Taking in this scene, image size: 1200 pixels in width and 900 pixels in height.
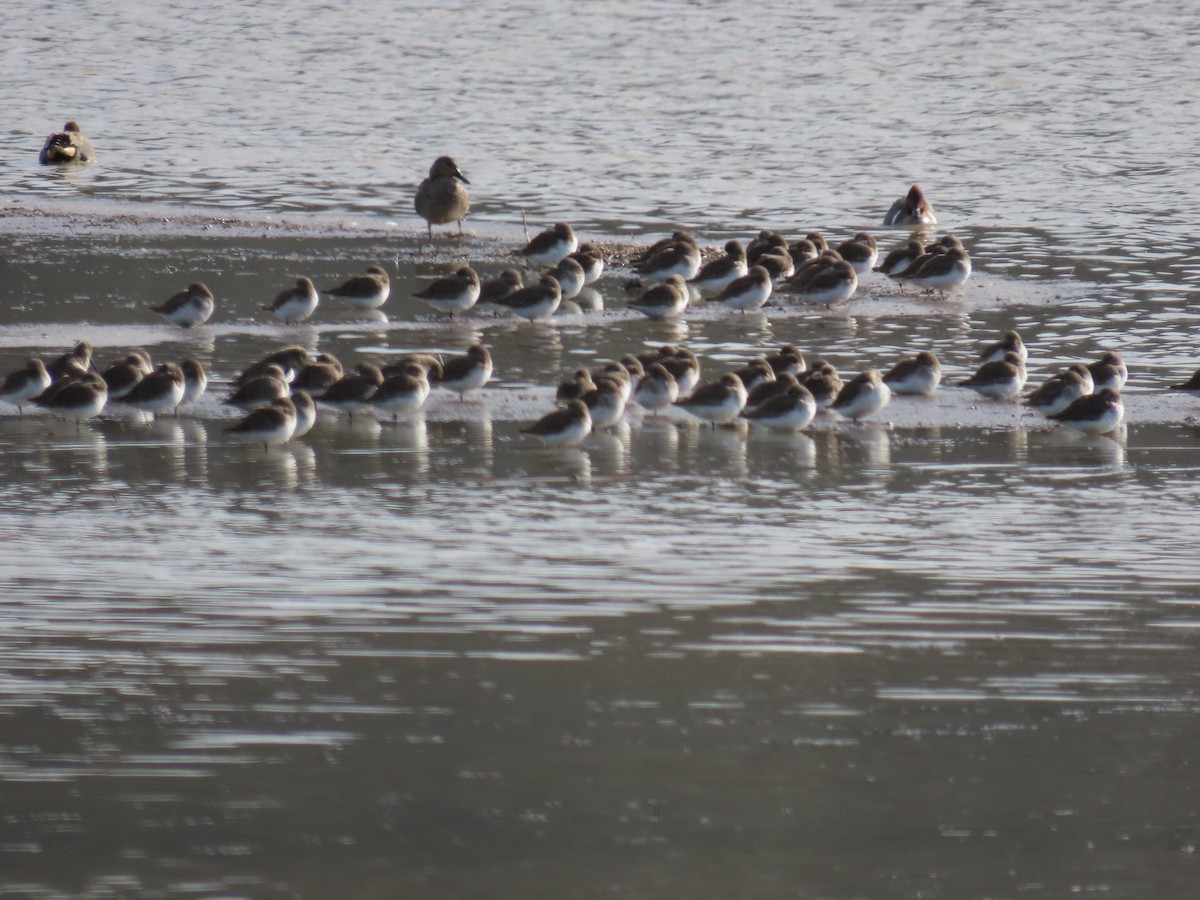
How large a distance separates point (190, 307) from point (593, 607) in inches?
344

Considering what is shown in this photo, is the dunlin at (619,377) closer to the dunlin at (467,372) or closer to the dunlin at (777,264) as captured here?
the dunlin at (467,372)

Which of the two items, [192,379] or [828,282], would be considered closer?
[192,379]

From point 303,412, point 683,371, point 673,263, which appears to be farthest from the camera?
point 673,263

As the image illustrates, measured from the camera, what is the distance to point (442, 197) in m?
23.2

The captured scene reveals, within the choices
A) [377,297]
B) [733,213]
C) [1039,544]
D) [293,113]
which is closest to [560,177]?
[733,213]

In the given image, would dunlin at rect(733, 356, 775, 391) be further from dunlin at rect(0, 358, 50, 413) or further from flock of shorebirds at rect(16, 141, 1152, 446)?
dunlin at rect(0, 358, 50, 413)

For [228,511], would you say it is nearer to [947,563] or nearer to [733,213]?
[947,563]

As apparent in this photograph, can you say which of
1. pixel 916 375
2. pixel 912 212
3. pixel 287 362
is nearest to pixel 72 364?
pixel 287 362

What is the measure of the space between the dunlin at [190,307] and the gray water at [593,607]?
0.61 ft

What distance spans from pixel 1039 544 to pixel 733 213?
48.0 feet

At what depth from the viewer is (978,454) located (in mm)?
13062

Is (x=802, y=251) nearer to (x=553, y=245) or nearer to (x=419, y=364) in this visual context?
(x=553, y=245)

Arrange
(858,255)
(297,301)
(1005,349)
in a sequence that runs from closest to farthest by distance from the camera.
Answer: (1005,349)
(297,301)
(858,255)

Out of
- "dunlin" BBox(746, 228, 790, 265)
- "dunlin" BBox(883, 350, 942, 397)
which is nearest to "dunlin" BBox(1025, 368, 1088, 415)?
"dunlin" BBox(883, 350, 942, 397)
